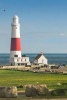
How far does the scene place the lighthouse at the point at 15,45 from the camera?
96.8 metres

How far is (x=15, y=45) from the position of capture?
96.7 m

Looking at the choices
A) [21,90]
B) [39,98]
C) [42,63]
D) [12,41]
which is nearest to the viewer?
[39,98]

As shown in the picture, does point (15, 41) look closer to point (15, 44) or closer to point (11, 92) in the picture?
point (15, 44)

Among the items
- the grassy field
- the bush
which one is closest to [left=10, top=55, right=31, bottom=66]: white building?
the grassy field

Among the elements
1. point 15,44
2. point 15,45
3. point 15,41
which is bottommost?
point 15,45

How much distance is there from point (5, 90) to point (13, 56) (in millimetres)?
62620


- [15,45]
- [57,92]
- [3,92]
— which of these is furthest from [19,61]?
[3,92]

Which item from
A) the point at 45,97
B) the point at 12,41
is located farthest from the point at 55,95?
the point at 12,41

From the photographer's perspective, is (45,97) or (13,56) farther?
(13,56)

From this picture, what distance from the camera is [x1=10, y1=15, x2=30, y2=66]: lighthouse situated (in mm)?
96812

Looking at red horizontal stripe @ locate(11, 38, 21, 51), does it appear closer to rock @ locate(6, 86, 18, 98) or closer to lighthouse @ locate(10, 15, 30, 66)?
lighthouse @ locate(10, 15, 30, 66)

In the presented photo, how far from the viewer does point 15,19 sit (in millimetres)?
100625

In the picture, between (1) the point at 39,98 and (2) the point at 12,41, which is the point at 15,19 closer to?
(2) the point at 12,41

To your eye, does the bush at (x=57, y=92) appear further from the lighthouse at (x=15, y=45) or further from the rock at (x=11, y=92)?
the lighthouse at (x=15, y=45)
